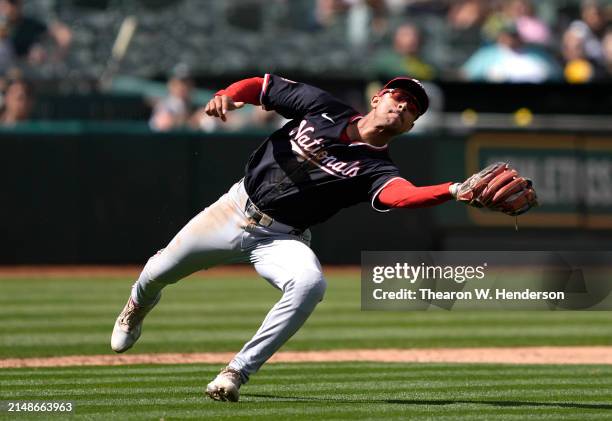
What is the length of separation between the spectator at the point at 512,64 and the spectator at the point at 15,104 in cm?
588

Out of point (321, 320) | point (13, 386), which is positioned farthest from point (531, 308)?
point (13, 386)

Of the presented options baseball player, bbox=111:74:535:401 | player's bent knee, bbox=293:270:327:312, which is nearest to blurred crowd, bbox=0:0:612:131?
baseball player, bbox=111:74:535:401

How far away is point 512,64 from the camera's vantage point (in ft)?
56.4

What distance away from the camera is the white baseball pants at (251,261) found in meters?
6.35

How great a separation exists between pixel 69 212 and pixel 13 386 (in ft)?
27.5

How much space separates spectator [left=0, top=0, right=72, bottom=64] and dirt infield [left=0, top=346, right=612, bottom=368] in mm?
8435

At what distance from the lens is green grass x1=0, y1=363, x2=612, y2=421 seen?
244 inches

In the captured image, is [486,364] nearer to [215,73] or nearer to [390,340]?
[390,340]

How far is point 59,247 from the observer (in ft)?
50.8

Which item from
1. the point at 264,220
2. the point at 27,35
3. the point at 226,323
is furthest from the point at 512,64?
the point at 264,220

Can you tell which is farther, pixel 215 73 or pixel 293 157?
pixel 215 73

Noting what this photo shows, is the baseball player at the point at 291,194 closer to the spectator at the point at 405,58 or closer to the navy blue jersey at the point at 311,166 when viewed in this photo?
the navy blue jersey at the point at 311,166

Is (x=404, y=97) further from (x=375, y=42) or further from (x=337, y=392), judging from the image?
(x=375, y=42)

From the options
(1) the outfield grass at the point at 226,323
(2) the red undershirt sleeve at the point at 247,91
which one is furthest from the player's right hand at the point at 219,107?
(1) the outfield grass at the point at 226,323
